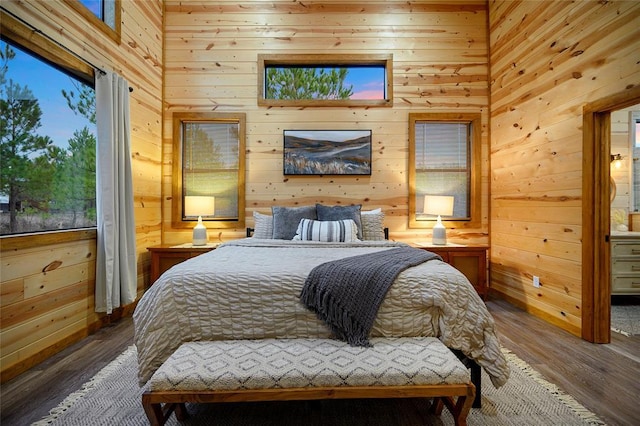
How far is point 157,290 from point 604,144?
3.19m

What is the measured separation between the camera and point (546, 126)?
277 cm

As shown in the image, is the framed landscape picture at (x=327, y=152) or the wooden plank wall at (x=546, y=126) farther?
the framed landscape picture at (x=327, y=152)

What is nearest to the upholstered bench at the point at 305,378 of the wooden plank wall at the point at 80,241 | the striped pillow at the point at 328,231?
the wooden plank wall at the point at 80,241

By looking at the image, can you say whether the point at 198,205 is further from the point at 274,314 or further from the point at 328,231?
the point at 274,314

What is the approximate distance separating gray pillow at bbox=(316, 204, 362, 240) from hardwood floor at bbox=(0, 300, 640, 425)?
5.12 ft

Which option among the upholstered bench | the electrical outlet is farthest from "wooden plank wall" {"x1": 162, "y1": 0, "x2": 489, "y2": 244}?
the upholstered bench

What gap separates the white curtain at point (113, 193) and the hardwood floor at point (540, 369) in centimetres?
35

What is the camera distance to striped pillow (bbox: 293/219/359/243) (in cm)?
282

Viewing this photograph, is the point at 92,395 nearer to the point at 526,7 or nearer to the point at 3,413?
the point at 3,413

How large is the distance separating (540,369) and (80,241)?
3.38m

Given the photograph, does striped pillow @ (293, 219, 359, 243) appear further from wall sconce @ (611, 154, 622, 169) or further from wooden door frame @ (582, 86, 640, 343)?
wall sconce @ (611, 154, 622, 169)

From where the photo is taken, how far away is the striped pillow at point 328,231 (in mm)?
2824

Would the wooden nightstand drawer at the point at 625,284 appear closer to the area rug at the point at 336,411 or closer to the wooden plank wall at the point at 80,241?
the area rug at the point at 336,411

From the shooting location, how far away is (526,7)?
301 cm
